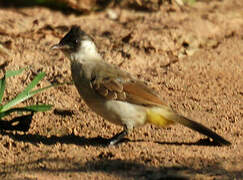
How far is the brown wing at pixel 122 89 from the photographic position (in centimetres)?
645

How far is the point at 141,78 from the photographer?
25.7ft

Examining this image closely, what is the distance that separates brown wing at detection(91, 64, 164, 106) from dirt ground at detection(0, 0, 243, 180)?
1.59 feet

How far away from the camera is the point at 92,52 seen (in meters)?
7.05

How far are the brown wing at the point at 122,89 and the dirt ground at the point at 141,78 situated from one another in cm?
48

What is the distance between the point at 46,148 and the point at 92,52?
5.24 ft

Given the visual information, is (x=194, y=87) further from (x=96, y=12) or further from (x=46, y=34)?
(x=96, y=12)

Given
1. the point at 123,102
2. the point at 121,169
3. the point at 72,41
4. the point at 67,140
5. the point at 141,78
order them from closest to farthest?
the point at 121,169 < the point at 67,140 < the point at 123,102 < the point at 72,41 < the point at 141,78

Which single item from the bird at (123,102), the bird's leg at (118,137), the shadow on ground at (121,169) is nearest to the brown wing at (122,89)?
the bird at (123,102)

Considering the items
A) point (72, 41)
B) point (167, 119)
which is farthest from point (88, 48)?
point (167, 119)

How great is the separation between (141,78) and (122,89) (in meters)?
1.31

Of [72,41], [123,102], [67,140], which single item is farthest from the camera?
[72,41]

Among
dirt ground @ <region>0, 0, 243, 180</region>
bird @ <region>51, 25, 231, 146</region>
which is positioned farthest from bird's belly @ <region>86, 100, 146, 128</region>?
dirt ground @ <region>0, 0, 243, 180</region>

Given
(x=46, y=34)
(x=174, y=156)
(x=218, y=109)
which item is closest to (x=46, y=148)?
(x=174, y=156)

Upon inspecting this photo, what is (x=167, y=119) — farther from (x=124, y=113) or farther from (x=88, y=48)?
(x=88, y=48)
